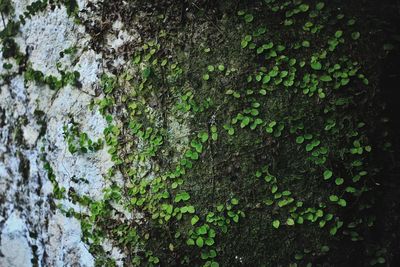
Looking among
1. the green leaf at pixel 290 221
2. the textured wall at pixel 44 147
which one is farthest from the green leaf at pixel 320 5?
the textured wall at pixel 44 147

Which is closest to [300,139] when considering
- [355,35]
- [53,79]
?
[355,35]

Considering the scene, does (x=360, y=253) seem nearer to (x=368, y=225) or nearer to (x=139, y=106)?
(x=368, y=225)

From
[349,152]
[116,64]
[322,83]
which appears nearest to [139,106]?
[116,64]

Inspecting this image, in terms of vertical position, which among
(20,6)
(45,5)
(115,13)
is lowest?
(115,13)

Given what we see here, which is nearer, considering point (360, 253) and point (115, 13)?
point (360, 253)

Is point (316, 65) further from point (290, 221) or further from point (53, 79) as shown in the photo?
point (53, 79)

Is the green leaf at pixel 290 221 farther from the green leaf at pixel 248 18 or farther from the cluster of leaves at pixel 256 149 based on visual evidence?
the green leaf at pixel 248 18

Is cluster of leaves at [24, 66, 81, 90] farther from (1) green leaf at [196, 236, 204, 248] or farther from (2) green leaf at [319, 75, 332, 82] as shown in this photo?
(2) green leaf at [319, 75, 332, 82]

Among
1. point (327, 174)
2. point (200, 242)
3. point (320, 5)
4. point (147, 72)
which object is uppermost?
point (147, 72)

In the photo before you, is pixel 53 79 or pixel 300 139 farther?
pixel 53 79

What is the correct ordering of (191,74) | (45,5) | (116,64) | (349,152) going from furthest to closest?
(45,5) → (116,64) → (191,74) → (349,152)

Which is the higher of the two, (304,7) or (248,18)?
(248,18)
